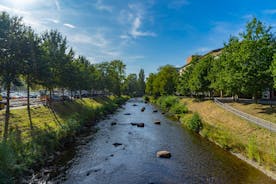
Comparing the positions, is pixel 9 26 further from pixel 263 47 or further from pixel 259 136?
pixel 263 47

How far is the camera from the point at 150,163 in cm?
1576

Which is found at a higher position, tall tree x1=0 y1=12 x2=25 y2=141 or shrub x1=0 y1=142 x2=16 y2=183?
tall tree x1=0 y1=12 x2=25 y2=141

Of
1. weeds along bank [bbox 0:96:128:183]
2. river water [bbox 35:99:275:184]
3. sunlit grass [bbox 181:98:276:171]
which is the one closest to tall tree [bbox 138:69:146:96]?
sunlit grass [bbox 181:98:276:171]

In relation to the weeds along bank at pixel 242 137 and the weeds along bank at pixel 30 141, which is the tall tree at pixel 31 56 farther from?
the weeds along bank at pixel 242 137

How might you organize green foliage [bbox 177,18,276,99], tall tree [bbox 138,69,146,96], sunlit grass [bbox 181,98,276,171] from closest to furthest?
sunlit grass [bbox 181,98,276,171] < green foliage [bbox 177,18,276,99] < tall tree [bbox 138,69,146,96]

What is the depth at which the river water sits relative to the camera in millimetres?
13016

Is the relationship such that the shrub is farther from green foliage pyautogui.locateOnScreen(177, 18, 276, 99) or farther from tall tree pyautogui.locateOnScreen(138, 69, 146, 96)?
tall tree pyautogui.locateOnScreen(138, 69, 146, 96)

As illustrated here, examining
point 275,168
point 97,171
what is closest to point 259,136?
point 275,168

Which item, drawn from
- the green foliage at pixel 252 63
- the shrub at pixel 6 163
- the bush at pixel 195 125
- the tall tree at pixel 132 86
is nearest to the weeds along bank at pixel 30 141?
the shrub at pixel 6 163

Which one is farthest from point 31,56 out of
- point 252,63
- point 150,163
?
point 252,63

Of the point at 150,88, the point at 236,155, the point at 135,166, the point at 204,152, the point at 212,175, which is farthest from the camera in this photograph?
the point at 150,88

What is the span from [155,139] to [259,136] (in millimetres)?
10411

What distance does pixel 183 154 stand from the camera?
58.7 feet

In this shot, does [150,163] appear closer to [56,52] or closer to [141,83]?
[56,52]
